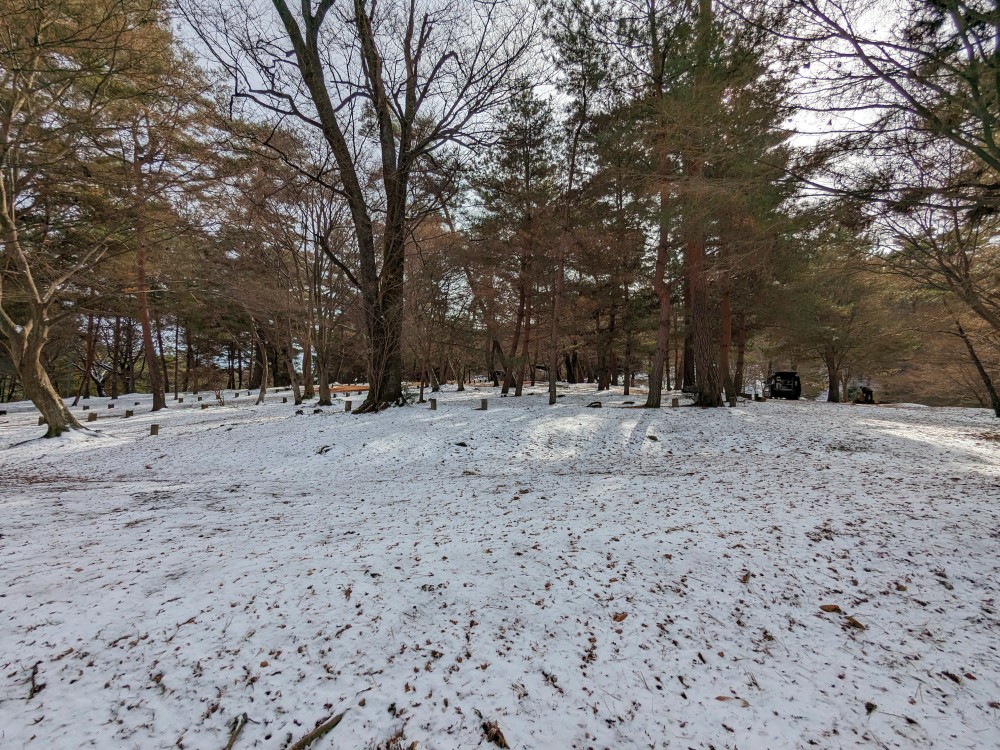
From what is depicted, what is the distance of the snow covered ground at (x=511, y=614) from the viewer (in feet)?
5.61

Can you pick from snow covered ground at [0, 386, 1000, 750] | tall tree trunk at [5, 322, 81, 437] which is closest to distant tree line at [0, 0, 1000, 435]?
tall tree trunk at [5, 322, 81, 437]

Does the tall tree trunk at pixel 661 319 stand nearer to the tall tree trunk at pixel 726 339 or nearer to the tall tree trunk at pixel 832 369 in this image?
the tall tree trunk at pixel 726 339

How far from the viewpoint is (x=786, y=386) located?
70.4 ft

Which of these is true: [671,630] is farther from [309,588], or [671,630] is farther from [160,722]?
[160,722]

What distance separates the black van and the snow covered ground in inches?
717

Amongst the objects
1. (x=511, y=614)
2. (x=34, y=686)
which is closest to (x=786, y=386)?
(x=511, y=614)

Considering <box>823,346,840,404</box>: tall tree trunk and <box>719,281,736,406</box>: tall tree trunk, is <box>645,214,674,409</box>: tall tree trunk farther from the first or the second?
<box>823,346,840,404</box>: tall tree trunk

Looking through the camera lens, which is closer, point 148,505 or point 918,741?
point 918,741

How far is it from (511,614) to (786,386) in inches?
963

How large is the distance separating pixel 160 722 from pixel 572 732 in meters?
1.69

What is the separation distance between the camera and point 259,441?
28.5 ft

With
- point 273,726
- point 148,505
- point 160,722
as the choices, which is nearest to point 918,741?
point 273,726

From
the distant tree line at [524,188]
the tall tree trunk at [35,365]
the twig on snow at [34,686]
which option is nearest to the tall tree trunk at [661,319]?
the distant tree line at [524,188]

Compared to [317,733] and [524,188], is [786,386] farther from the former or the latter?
[317,733]
